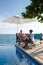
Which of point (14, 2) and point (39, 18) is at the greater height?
point (14, 2)

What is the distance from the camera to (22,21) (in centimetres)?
1680

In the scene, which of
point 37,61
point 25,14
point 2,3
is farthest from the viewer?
point 2,3

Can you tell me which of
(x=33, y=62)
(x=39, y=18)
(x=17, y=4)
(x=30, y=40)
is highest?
(x=17, y=4)

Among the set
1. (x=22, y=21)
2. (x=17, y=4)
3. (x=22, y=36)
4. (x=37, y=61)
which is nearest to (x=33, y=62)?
(x=37, y=61)

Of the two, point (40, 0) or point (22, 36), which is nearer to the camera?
point (40, 0)

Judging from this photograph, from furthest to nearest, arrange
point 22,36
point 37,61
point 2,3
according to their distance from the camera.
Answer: point 2,3 < point 22,36 < point 37,61

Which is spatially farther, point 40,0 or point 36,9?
point 36,9

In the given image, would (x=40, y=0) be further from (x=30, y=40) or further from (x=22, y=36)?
(x=22, y=36)

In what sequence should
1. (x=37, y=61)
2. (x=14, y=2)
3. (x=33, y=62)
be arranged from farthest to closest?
1. (x=14, y=2)
2. (x=33, y=62)
3. (x=37, y=61)

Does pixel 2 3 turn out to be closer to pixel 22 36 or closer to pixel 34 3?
pixel 22 36

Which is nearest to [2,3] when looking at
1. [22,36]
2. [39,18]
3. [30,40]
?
[22,36]

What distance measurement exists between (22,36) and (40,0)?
217 inches

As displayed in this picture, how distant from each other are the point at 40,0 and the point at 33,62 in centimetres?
324

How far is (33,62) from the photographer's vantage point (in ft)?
28.6
